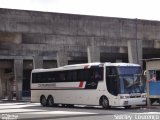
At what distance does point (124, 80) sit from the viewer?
28531 mm

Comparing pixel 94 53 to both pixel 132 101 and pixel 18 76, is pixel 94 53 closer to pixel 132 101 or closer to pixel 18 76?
pixel 132 101

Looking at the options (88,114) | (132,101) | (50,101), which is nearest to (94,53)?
(50,101)

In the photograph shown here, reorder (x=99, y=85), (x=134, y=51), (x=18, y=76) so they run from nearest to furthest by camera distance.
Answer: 1. (x=99, y=85)
2. (x=134, y=51)
3. (x=18, y=76)

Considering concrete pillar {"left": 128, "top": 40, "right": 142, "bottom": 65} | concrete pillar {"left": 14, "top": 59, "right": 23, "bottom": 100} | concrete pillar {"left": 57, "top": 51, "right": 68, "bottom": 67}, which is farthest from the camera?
concrete pillar {"left": 14, "top": 59, "right": 23, "bottom": 100}

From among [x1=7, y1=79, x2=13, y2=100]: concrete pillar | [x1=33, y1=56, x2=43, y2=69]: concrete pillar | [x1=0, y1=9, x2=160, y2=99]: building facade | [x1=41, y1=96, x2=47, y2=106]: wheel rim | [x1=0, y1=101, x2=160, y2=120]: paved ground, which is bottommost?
[x1=0, y1=101, x2=160, y2=120]: paved ground

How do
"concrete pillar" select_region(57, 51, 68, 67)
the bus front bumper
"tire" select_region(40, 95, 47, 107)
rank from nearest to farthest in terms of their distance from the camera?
the bus front bumper, "tire" select_region(40, 95, 47, 107), "concrete pillar" select_region(57, 51, 68, 67)

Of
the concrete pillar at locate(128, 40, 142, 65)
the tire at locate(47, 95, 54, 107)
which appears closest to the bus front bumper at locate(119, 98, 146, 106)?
the tire at locate(47, 95, 54, 107)

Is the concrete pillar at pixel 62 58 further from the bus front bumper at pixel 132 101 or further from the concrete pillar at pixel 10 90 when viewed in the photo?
the bus front bumper at pixel 132 101

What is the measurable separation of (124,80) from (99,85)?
1.68m

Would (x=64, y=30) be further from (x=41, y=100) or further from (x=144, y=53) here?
(x=144, y=53)

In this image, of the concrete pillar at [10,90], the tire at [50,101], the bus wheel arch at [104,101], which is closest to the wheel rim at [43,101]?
the tire at [50,101]

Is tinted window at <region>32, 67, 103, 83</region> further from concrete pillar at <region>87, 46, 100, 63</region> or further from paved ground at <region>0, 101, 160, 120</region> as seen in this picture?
concrete pillar at <region>87, 46, 100, 63</region>

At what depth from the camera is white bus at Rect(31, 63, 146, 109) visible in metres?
28.3

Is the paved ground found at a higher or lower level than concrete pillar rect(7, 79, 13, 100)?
lower
